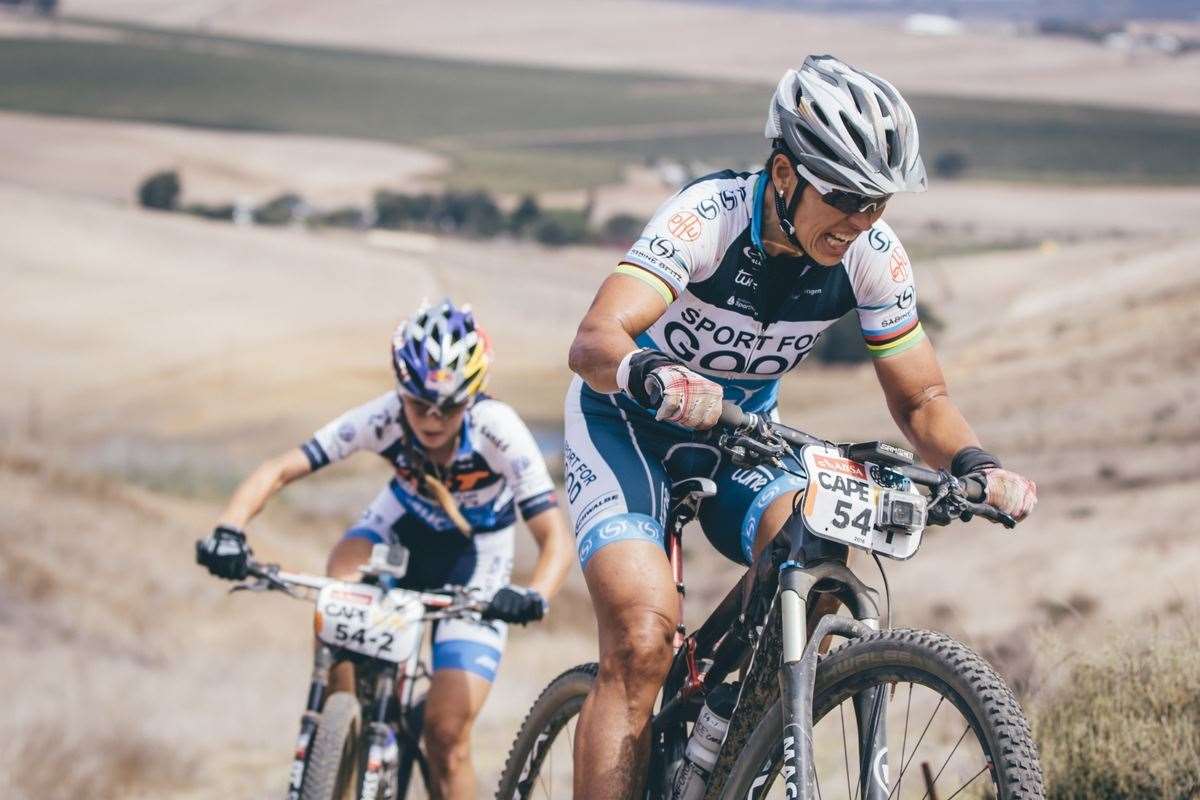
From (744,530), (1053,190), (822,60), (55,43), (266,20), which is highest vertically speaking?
(266,20)

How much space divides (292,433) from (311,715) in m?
40.8

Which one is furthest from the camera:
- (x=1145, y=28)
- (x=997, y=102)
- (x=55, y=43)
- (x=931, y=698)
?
(x=1145, y=28)

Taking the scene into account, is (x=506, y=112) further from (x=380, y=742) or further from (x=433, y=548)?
(x=380, y=742)

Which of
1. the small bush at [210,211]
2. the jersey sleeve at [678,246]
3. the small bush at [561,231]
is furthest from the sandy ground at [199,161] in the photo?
the jersey sleeve at [678,246]

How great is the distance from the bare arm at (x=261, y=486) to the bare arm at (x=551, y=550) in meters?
0.97

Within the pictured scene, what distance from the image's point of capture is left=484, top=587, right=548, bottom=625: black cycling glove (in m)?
5.63

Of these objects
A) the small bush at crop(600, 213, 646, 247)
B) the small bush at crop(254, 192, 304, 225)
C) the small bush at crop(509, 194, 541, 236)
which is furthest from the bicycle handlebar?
the small bush at crop(254, 192, 304, 225)

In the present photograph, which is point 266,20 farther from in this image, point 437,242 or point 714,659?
point 714,659

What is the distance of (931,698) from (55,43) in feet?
419

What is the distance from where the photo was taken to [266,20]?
15812cm

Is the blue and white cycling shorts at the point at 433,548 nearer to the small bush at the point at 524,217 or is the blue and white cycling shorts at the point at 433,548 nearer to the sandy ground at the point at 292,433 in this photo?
the sandy ground at the point at 292,433

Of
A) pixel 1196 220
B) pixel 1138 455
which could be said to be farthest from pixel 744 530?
pixel 1196 220

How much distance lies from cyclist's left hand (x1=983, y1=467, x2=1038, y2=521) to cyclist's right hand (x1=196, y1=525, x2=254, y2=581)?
9.34 feet

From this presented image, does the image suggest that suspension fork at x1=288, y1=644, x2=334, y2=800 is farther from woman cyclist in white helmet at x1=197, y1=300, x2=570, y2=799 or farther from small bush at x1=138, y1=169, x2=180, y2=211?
small bush at x1=138, y1=169, x2=180, y2=211
